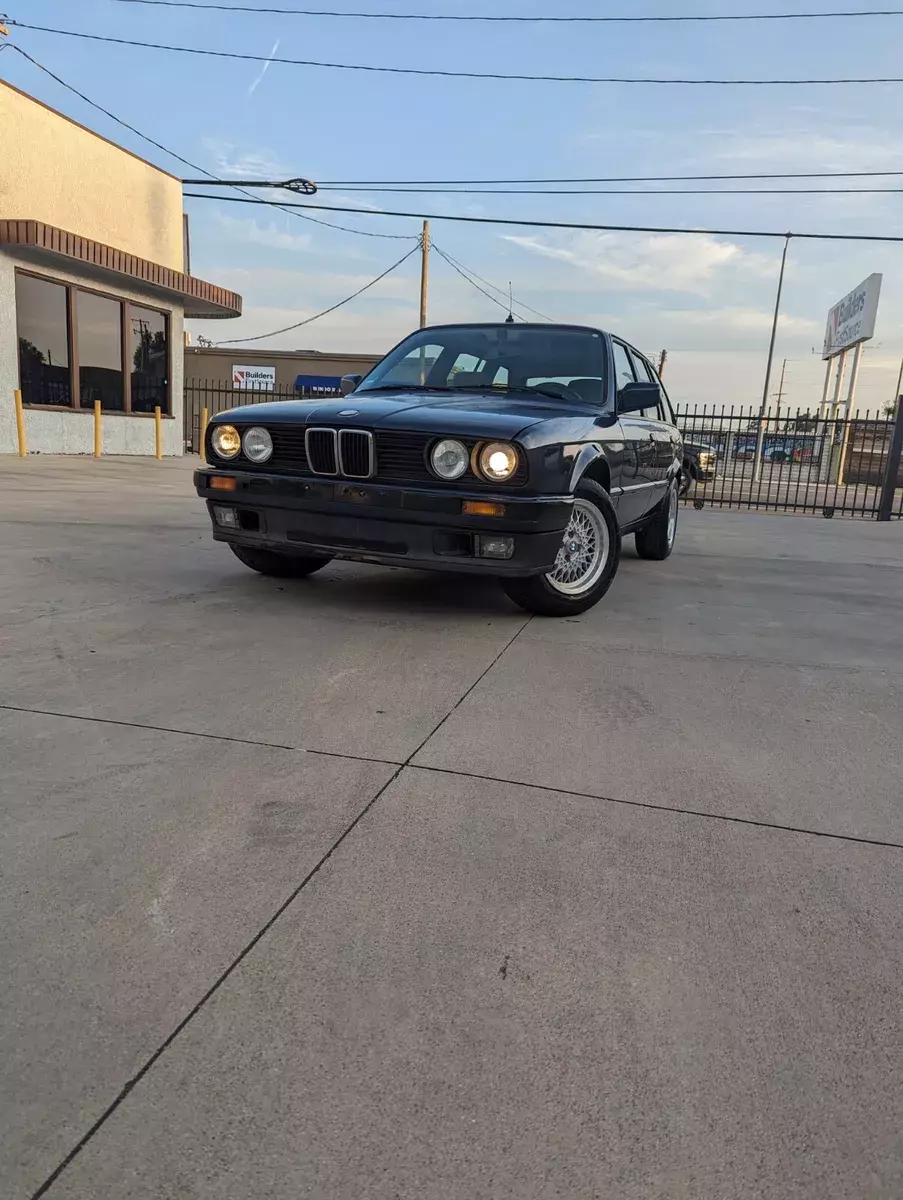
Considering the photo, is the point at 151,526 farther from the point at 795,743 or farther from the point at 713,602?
the point at 795,743

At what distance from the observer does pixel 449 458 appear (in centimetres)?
416

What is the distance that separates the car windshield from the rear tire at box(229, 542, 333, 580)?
3.92 feet

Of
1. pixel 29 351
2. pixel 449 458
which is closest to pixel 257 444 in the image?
pixel 449 458

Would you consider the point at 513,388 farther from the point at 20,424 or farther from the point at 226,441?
the point at 20,424

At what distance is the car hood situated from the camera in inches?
164

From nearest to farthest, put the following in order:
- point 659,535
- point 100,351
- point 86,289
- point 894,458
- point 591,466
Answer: point 591,466 → point 659,535 → point 894,458 → point 86,289 → point 100,351

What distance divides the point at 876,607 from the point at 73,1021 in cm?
562

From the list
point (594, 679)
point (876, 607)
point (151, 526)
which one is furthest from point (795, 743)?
point (151, 526)

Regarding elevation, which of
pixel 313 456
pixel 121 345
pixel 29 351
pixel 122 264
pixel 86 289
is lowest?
pixel 313 456

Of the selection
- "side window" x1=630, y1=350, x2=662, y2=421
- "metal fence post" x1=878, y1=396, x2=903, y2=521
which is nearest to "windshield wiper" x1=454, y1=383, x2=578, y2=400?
"side window" x1=630, y1=350, x2=662, y2=421

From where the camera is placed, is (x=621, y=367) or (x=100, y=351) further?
(x=100, y=351)

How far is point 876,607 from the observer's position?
5824 millimetres

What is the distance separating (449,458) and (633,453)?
1.91 metres

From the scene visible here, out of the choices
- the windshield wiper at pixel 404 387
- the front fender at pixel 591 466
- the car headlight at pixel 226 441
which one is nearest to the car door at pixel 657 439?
the front fender at pixel 591 466
